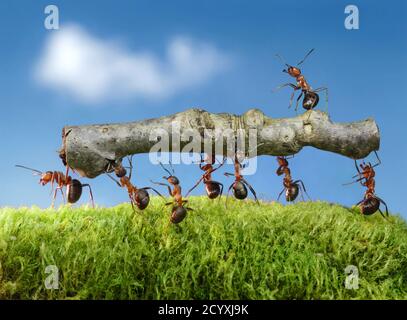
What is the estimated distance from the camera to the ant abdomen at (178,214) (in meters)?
5.01

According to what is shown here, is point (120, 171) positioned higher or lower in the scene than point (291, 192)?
higher

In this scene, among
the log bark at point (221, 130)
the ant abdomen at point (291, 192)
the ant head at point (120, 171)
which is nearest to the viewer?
the log bark at point (221, 130)

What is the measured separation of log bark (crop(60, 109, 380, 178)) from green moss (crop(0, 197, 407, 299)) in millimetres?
713

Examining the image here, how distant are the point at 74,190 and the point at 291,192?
279cm

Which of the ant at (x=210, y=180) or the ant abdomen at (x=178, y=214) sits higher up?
the ant at (x=210, y=180)

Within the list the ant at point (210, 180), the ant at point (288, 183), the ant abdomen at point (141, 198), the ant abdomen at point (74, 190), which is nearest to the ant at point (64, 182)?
the ant abdomen at point (74, 190)

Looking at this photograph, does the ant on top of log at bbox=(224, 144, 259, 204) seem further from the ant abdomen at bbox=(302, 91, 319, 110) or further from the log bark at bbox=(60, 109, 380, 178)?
the ant abdomen at bbox=(302, 91, 319, 110)

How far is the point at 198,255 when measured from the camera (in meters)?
4.77

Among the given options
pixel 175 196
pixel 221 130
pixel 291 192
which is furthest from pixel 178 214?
pixel 291 192

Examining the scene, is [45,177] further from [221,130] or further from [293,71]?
[293,71]

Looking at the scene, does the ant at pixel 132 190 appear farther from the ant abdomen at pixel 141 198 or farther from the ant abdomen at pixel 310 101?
the ant abdomen at pixel 310 101

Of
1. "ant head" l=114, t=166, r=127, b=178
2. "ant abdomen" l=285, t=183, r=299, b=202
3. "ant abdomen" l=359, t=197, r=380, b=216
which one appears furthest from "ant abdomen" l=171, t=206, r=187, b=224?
"ant abdomen" l=359, t=197, r=380, b=216

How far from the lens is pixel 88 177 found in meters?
5.37

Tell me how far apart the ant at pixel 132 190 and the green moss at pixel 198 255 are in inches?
7.8
